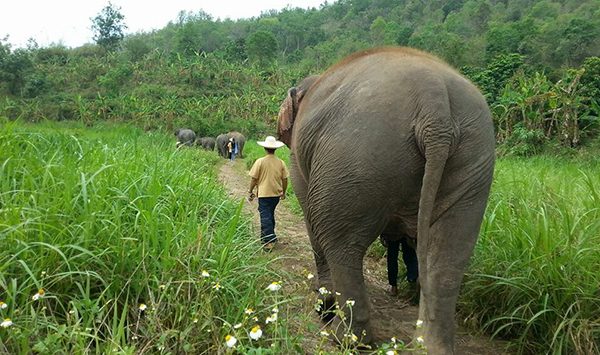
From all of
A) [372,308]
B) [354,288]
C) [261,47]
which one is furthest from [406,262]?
[261,47]

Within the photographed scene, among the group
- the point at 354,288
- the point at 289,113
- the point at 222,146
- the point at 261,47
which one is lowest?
the point at 222,146

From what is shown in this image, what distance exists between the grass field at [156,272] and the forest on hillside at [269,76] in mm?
2399

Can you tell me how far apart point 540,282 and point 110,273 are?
84.7 inches

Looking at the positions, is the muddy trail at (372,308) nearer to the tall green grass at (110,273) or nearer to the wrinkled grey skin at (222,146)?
the tall green grass at (110,273)

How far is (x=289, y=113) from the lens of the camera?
3.43 meters

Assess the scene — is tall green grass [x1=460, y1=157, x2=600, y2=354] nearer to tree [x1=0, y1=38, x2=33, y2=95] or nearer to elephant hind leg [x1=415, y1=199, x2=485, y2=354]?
elephant hind leg [x1=415, y1=199, x2=485, y2=354]

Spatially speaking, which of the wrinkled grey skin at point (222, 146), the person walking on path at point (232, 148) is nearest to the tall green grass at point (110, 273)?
the person walking on path at point (232, 148)

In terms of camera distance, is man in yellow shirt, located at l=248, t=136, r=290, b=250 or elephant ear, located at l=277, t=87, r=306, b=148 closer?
elephant ear, located at l=277, t=87, r=306, b=148

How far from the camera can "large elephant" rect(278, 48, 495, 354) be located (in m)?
2.12

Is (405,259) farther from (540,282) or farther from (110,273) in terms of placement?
(110,273)

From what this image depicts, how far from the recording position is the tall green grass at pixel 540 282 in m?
2.38

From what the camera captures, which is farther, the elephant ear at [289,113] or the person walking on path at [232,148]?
the person walking on path at [232,148]

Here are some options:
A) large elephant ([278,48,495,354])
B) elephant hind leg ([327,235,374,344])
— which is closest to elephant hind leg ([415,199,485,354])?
large elephant ([278,48,495,354])

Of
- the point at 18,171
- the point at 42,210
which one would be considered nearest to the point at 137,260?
the point at 42,210
